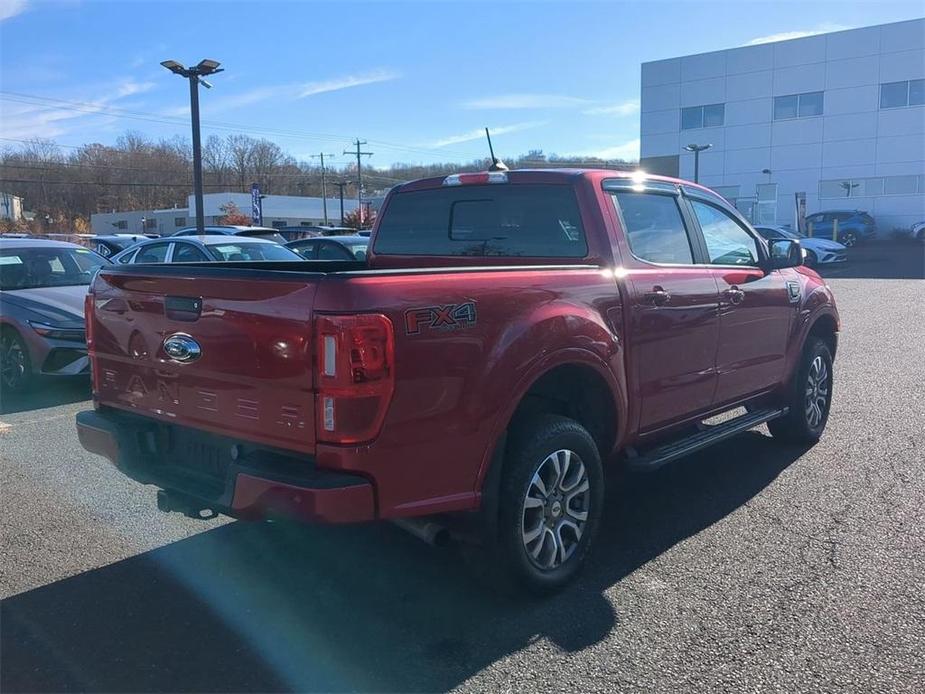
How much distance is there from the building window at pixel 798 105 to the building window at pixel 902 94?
10.7 feet

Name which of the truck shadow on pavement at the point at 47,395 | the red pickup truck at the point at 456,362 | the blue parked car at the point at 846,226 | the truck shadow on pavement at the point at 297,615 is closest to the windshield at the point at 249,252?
the truck shadow on pavement at the point at 47,395

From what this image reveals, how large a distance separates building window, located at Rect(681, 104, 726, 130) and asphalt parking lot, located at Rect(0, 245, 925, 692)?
4767 cm

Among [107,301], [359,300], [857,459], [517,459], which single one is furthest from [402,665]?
[857,459]

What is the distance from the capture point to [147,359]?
3.72 m

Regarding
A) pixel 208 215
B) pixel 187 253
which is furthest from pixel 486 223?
pixel 208 215

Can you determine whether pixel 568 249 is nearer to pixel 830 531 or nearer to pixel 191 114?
pixel 830 531

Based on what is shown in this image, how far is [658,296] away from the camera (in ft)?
14.4

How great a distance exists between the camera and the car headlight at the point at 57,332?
7.96m

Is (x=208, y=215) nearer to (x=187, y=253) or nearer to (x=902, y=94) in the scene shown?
(x=902, y=94)

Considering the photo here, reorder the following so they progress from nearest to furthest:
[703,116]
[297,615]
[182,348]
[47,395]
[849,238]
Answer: [182,348] < [297,615] < [47,395] < [849,238] < [703,116]

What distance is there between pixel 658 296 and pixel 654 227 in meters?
0.56

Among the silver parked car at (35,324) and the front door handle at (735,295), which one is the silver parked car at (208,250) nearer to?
the silver parked car at (35,324)

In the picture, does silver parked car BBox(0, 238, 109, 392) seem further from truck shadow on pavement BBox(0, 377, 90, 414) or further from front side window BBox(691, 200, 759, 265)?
front side window BBox(691, 200, 759, 265)

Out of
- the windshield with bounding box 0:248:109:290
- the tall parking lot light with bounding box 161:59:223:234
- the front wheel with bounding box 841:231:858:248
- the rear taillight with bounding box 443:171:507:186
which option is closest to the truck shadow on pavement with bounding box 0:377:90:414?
the windshield with bounding box 0:248:109:290
